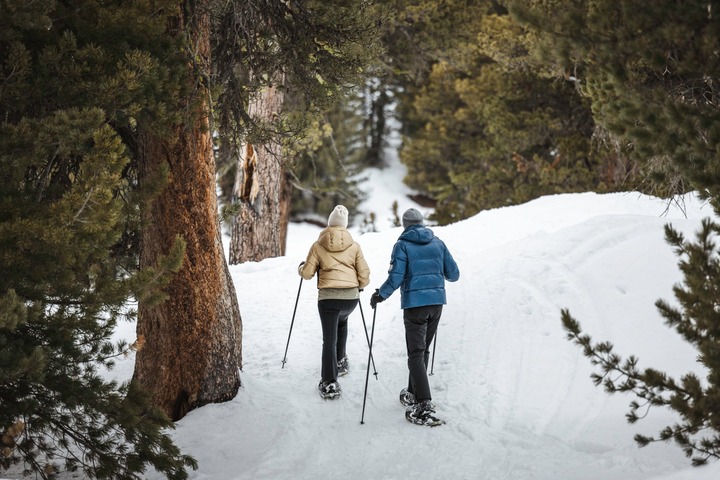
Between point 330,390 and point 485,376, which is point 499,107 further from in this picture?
point 330,390

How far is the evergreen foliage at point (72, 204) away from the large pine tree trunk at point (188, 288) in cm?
61

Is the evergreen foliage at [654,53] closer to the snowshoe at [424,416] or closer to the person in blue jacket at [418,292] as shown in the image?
the person in blue jacket at [418,292]

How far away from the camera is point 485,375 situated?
6.94m

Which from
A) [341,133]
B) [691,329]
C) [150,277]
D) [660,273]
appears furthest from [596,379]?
[341,133]

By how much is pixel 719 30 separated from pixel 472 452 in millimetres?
3778

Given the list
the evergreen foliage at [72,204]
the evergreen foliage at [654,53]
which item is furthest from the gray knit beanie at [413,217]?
the evergreen foliage at [654,53]

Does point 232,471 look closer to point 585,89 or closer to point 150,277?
point 150,277

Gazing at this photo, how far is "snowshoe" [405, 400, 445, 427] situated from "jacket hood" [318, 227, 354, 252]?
1.78 metres

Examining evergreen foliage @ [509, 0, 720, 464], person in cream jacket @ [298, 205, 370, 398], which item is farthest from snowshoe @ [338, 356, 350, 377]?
evergreen foliage @ [509, 0, 720, 464]

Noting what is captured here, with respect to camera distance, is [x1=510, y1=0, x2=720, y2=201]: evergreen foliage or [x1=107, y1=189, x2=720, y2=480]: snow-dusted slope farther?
[x1=107, y1=189, x2=720, y2=480]: snow-dusted slope

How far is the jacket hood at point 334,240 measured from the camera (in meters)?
6.62

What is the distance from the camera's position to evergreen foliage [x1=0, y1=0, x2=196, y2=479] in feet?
12.6

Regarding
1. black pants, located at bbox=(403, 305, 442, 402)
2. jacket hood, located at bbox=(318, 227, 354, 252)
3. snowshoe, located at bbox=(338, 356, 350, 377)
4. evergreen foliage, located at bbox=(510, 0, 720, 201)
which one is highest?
evergreen foliage, located at bbox=(510, 0, 720, 201)

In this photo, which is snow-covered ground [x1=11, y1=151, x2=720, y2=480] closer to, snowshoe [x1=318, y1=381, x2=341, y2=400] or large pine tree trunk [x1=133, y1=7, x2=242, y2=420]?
snowshoe [x1=318, y1=381, x2=341, y2=400]
